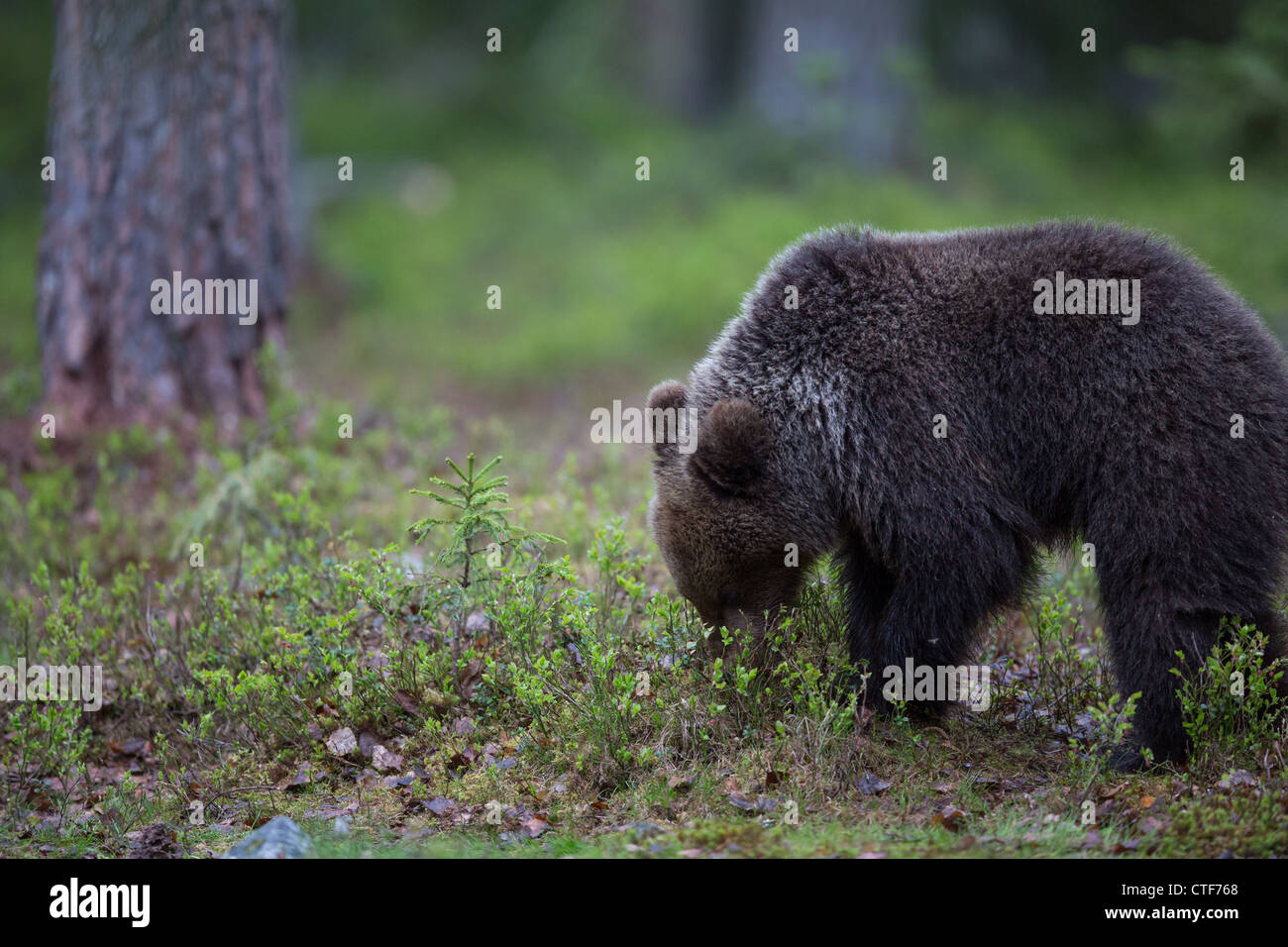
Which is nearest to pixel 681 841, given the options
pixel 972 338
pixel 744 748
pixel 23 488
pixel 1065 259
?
pixel 744 748

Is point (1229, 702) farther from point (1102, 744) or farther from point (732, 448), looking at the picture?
point (732, 448)

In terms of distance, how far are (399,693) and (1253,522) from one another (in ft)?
13.2

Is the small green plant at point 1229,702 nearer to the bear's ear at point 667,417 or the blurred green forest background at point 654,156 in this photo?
the bear's ear at point 667,417

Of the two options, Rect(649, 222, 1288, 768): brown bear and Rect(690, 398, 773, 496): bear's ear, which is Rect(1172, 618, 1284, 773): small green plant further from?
Rect(690, 398, 773, 496): bear's ear

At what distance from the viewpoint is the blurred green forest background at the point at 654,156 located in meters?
Result: 13.4

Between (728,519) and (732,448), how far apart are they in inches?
15.0

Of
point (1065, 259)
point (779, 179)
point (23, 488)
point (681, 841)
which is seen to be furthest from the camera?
point (779, 179)

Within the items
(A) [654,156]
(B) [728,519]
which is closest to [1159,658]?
(B) [728,519]

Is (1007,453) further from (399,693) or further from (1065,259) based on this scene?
(399,693)

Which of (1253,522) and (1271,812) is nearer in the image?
(1271,812)

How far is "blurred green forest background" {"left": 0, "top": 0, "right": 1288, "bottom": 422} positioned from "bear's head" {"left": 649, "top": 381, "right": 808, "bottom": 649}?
6253 mm

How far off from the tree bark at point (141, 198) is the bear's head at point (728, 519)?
5.07 meters

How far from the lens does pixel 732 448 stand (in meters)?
5.59

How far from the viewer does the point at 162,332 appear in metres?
9.39
